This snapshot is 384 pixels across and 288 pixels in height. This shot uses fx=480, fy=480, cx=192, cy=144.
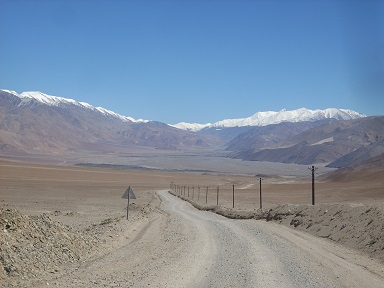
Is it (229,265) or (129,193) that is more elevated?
(129,193)

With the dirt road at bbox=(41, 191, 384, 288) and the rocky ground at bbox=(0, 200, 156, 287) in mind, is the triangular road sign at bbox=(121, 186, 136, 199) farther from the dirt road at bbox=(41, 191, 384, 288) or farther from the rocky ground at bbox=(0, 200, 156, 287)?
the rocky ground at bbox=(0, 200, 156, 287)

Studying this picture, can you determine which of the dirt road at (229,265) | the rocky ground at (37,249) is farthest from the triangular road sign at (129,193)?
the rocky ground at (37,249)

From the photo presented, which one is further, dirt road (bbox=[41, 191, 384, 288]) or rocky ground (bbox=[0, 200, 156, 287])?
dirt road (bbox=[41, 191, 384, 288])

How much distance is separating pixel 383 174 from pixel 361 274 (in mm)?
99363

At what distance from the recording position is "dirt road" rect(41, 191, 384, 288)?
11.0m

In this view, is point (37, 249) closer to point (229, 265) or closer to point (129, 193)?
point (229, 265)

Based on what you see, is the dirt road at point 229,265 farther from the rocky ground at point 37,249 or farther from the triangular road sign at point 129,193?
the triangular road sign at point 129,193

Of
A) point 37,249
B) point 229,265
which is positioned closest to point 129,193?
point 229,265

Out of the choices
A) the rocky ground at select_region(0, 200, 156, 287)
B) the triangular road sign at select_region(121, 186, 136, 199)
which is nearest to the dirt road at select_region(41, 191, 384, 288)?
the rocky ground at select_region(0, 200, 156, 287)

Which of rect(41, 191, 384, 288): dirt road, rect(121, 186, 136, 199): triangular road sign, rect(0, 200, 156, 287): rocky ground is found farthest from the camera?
rect(121, 186, 136, 199): triangular road sign

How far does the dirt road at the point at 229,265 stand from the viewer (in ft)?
35.9

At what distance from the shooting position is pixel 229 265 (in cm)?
1307

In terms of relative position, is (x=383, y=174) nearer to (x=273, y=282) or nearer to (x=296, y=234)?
(x=296, y=234)

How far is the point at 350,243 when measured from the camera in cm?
1672
